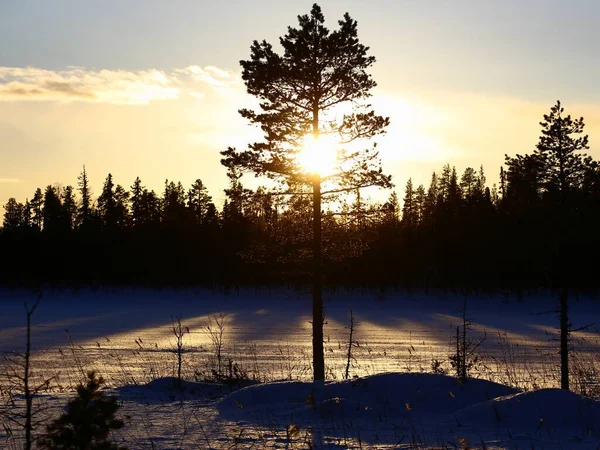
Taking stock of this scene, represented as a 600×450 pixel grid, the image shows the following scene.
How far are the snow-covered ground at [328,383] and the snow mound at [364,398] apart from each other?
0.03 m

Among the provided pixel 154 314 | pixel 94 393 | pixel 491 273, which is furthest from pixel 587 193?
pixel 491 273

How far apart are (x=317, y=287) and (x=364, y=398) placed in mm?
7479

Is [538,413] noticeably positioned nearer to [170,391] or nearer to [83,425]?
[83,425]

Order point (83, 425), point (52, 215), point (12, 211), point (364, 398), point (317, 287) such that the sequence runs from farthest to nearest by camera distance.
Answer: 1. point (12, 211)
2. point (52, 215)
3. point (317, 287)
4. point (364, 398)
5. point (83, 425)

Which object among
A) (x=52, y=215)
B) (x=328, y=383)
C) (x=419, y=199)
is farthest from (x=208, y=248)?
(x=328, y=383)

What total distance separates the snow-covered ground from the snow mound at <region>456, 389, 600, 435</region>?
0.09ft

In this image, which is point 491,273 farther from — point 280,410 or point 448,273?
point 280,410

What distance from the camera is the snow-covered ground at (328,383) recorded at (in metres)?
10.4

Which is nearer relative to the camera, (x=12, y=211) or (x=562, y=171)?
(x=562, y=171)

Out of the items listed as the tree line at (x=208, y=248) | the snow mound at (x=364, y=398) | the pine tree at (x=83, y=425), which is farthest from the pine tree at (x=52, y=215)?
A: the pine tree at (x=83, y=425)

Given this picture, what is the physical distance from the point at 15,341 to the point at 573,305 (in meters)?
53.4

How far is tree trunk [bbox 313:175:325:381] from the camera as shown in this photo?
19.2m

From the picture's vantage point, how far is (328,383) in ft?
46.2

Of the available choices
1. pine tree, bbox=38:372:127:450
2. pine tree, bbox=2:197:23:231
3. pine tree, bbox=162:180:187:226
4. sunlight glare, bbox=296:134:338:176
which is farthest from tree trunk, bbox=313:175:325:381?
pine tree, bbox=2:197:23:231
